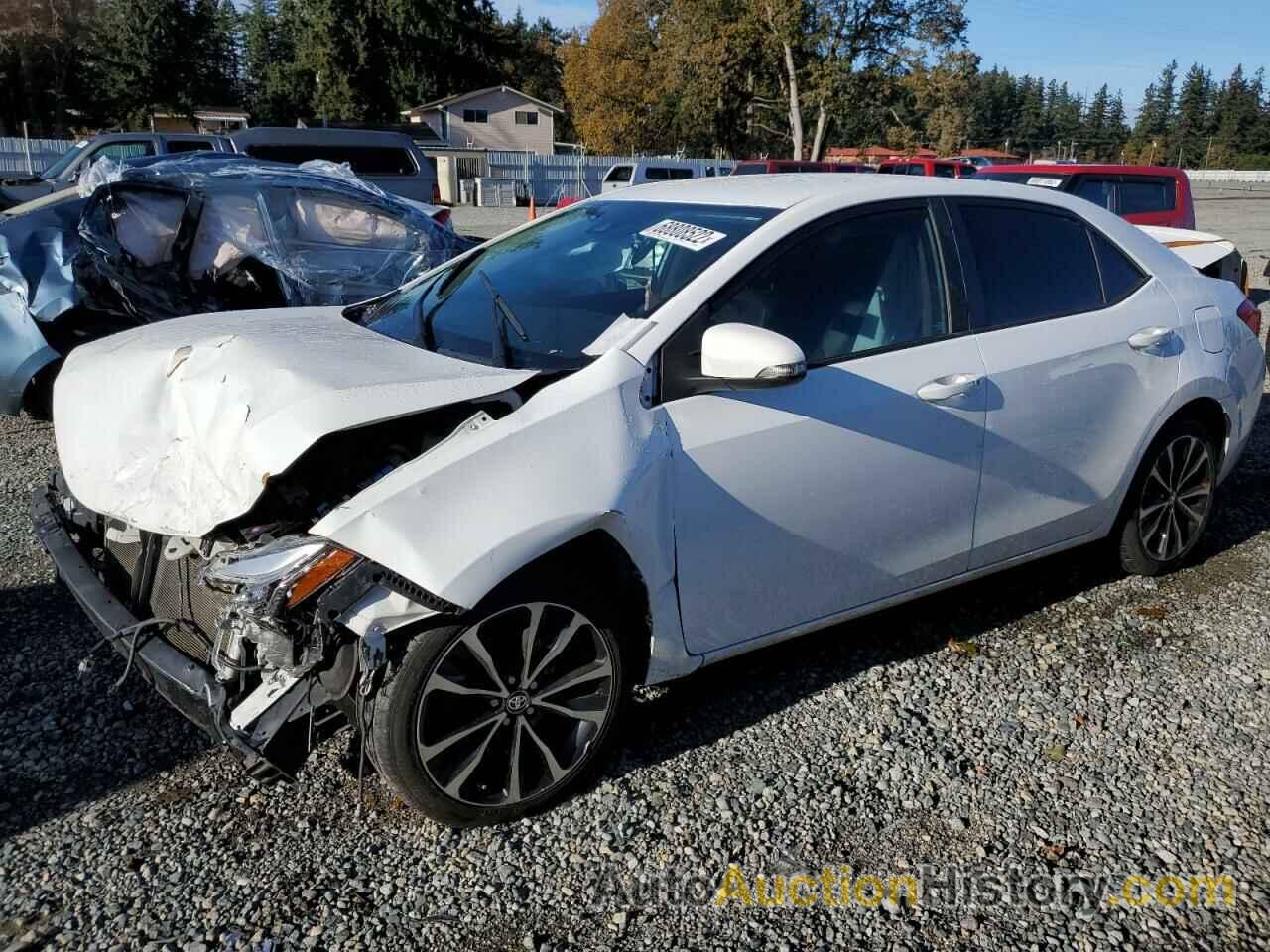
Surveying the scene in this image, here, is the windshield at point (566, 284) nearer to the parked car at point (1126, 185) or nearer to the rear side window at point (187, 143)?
the parked car at point (1126, 185)

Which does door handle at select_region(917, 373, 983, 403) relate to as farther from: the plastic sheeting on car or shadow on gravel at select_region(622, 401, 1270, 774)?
the plastic sheeting on car

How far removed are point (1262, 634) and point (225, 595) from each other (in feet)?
12.8

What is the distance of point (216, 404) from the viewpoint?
2828mm

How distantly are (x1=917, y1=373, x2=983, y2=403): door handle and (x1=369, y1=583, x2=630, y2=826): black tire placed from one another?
52.7 inches

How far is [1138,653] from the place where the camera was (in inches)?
159

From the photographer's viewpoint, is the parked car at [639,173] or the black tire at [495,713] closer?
the black tire at [495,713]

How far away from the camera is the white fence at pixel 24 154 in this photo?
33.6m

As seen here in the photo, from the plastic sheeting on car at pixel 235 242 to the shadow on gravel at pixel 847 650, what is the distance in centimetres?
410

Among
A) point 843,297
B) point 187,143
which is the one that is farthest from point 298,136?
point 843,297

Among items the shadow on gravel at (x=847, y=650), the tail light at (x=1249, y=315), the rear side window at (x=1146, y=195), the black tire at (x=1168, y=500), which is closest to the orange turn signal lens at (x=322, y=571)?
the shadow on gravel at (x=847, y=650)

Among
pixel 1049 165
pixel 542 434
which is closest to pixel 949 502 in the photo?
pixel 542 434

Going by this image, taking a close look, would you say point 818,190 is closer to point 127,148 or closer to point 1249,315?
point 1249,315

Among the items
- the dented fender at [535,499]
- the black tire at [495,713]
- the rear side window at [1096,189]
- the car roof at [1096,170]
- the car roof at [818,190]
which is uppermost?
the car roof at [1096,170]

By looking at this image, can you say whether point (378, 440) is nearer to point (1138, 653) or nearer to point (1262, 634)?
point (1138, 653)
